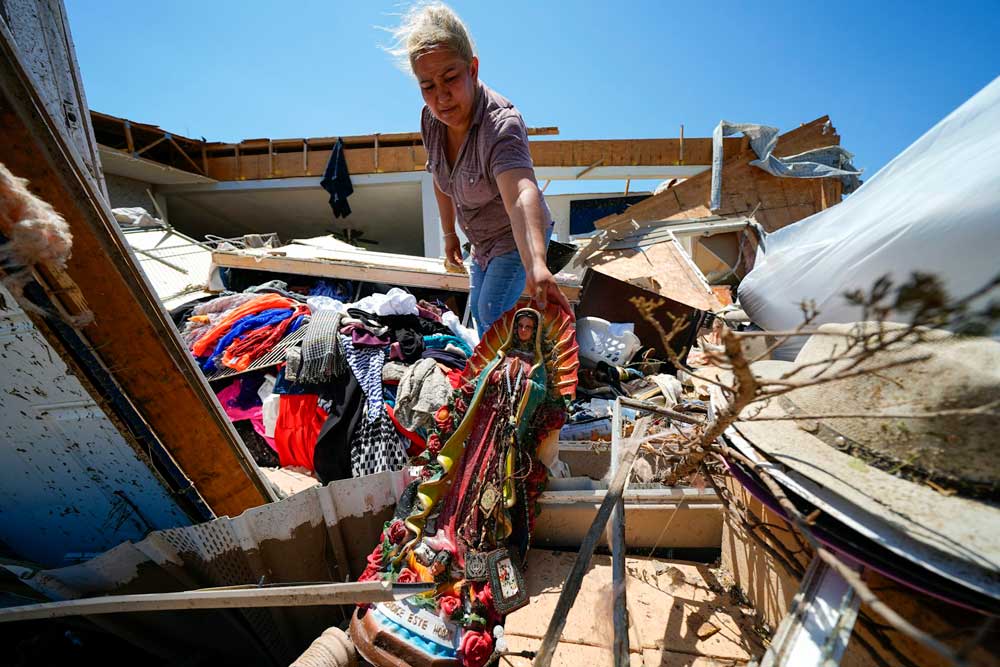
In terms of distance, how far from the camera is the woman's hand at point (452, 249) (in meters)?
2.56

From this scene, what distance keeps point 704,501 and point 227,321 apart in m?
3.93

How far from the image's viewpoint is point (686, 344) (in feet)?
12.9

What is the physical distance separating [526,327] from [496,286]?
0.29 metres

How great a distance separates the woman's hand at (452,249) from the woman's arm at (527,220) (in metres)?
0.84

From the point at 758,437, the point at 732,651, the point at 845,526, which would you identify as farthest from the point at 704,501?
the point at 845,526

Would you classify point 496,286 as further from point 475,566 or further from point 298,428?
point 298,428

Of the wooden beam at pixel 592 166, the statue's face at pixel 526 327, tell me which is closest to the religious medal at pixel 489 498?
the statue's face at pixel 526 327

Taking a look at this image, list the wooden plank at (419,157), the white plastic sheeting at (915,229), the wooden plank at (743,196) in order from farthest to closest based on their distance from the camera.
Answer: the wooden plank at (419,157)
the wooden plank at (743,196)
the white plastic sheeting at (915,229)

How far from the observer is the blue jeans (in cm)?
219

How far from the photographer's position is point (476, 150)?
185cm

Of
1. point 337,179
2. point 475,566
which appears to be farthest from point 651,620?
point 337,179

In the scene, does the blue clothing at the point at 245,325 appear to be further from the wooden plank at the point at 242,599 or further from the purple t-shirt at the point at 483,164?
the purple t-shirt at the point at 483,164

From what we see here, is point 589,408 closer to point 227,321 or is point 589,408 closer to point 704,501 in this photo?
point 704,501

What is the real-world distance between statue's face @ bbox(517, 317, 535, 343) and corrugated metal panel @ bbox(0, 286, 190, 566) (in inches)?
72.7
